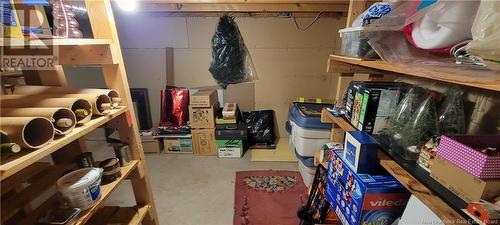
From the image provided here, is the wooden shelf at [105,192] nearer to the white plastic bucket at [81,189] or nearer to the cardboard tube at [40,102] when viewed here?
the white plastic bucket at [81,189]

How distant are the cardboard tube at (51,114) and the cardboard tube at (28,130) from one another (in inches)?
0.9

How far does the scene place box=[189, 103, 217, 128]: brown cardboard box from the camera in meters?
2.76

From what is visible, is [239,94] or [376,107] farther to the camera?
[239,94]

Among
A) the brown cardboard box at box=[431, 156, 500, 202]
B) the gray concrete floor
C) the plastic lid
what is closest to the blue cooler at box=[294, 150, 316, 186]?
the gray concrete floor

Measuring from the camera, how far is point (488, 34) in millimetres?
478

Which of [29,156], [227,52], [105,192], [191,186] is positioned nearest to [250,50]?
[227,52]

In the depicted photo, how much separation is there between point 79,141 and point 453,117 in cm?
161

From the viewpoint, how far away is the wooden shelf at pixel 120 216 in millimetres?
1178

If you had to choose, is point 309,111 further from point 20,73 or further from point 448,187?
point 20,73

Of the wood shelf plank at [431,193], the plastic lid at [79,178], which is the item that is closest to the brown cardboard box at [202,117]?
the plastic lid at [79,178]

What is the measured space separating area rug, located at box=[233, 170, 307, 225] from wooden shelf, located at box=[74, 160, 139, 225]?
1007 mm

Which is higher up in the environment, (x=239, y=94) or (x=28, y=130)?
(x=28, y=130)

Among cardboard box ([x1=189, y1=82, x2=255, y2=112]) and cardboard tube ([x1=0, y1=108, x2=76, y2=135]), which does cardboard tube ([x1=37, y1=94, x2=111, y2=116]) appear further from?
cardboard box ([x1=189, y1=82, x2=255, y2=112])

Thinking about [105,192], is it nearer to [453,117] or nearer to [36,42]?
[36,42]
